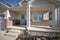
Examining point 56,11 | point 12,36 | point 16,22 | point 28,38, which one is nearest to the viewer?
point 28,38

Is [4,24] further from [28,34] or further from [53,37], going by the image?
[53,37]

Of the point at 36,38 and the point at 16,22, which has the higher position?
the point at 16,22

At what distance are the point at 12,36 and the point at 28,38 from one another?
0.91 meters

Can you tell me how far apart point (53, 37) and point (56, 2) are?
205 centimetres

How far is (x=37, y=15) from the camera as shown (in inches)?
414

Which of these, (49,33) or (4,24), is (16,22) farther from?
(49,33)

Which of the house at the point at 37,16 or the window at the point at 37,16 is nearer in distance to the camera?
the house at the point at 37,16

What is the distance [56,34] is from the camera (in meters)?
4.79

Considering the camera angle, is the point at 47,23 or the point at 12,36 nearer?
the point at 12,36

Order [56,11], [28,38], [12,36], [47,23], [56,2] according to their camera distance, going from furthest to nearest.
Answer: [47,23]
[56,11]
[56,2]
[12,36]
[28,38]

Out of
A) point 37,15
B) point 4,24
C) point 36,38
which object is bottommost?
point 36,38

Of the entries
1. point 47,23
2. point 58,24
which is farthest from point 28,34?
point 47,23

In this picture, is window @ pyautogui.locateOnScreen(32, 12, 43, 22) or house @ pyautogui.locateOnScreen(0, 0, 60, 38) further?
window @ pyautogui.locateOnScreen(32, 12, 43, 22)

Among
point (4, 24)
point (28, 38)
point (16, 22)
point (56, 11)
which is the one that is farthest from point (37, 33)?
point (16, 22)
